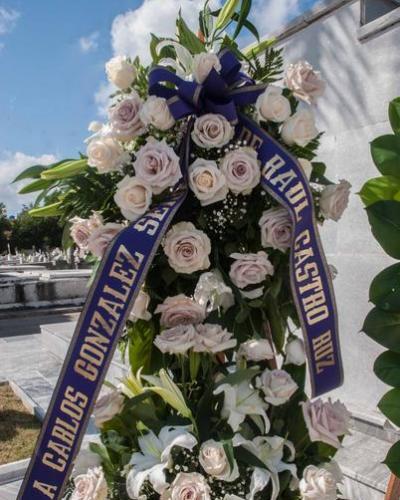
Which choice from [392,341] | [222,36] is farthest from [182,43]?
[392,341]

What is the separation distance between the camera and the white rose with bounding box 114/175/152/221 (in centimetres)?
154

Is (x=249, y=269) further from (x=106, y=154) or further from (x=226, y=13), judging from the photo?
(x=226, y=13)

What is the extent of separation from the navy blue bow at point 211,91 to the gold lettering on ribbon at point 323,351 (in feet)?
2.55

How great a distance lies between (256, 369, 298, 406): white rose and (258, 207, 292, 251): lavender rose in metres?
0.43

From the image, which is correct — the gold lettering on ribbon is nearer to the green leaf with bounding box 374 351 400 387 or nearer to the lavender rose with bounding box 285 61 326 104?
the green leaf with bounding box 374 351 400 387

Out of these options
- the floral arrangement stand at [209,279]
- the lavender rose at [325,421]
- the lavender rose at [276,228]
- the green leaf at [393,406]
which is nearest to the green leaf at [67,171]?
the floral arrangement stand at [209,279]

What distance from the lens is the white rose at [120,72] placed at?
1684 millimetres

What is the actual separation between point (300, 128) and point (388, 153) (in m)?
0.38

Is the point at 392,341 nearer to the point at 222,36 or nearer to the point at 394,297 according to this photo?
the point at 394,297

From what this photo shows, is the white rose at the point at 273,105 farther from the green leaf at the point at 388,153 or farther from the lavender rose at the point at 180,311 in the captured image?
the lavender rose at the point at 180,311

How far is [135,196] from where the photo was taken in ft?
5.05

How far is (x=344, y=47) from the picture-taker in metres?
3.55

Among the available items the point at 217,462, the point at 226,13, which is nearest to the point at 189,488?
the point at 217,462

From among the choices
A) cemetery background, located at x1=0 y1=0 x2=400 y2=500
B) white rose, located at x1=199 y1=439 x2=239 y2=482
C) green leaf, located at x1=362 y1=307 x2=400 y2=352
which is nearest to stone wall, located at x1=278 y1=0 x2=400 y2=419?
cemetery background, located at x1=0 y1=0 x2=400 y2=500
